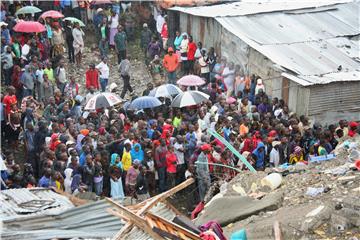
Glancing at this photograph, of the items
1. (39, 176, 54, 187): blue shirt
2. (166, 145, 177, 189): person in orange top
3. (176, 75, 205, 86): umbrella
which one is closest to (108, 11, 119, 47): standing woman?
(176, 75, 205, 86): umbrella

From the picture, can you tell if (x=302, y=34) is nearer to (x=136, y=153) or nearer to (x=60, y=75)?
(x=60, y=75)

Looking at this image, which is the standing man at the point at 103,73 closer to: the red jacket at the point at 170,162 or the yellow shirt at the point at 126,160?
the red jacket at the point at 170,162

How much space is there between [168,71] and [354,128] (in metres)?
6.19

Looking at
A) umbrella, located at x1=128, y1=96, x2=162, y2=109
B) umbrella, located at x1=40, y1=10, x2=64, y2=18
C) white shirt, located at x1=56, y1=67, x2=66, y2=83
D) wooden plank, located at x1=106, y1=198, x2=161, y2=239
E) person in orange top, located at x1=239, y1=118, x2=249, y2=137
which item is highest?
umbrella, located at x1=40, y1=10, x2=64, y2=18

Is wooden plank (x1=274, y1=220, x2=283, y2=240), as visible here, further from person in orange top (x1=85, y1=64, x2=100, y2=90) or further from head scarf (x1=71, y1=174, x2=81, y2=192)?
person in orange top (x1=85, y1=64, x2=100, y2=90)

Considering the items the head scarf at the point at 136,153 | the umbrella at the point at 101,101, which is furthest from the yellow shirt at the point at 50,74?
the head scarf at the point at 136,153

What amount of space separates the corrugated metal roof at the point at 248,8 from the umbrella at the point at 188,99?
181 inches

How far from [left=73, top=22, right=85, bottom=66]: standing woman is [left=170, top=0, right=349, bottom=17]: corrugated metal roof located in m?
2.97

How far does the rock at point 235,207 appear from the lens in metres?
9.80

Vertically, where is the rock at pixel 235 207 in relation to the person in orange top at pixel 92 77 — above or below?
below

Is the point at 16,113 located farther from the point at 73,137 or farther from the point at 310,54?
the point at 310,54

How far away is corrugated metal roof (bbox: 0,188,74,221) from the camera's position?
9695mm

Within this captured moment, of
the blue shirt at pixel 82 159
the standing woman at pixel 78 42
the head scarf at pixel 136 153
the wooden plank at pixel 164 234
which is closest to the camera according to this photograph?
the wooden plank at pixel 164 234

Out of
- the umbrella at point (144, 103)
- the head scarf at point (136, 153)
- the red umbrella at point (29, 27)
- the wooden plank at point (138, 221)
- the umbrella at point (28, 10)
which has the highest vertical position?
the umbrella at point (28, 10)
